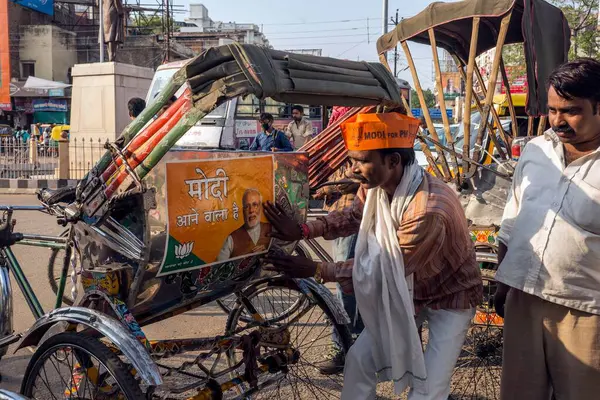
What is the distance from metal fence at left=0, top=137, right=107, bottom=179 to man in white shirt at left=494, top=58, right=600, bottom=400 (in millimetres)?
12052

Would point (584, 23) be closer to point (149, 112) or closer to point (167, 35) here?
point (149, 112)

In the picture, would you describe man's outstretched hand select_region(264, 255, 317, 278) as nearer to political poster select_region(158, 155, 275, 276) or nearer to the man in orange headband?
the man in orange headband

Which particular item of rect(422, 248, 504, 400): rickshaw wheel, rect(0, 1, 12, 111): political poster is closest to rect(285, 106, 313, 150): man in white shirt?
rect(422, 248, 504, 400): rickshaw wheel

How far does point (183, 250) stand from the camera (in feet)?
7.73

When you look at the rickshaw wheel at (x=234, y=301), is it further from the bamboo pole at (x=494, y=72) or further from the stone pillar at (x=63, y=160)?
the stone pillar at (x=63, y=160)

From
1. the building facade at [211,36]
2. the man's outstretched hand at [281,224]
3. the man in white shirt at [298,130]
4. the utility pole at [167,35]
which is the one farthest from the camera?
the building facade at [211,36]

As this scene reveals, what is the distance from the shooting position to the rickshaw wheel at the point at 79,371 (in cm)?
218

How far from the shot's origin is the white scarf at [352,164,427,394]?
224 cm

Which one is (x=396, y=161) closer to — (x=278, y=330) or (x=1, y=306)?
(x=278, y=330)

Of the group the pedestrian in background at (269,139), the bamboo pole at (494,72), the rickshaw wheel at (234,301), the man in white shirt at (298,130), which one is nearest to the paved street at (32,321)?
the rickshaw wheel at (234,301)

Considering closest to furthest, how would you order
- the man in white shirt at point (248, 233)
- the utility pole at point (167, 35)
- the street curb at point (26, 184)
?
the man in white shirt at point (248, 233) → the street curb at point (26, 184) → the utility pole at point (167, 35)

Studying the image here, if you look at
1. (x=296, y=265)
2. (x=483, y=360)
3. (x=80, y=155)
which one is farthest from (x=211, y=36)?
(x=296, y=265)

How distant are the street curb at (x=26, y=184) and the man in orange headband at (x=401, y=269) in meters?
12.4

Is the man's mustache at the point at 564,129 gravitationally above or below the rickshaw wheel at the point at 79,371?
above
